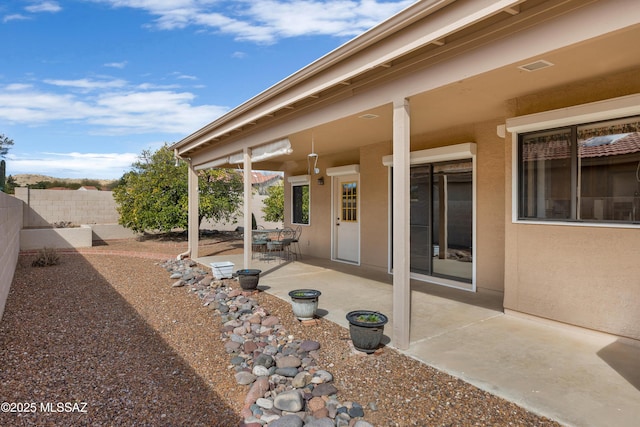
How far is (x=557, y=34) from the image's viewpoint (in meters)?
2.59

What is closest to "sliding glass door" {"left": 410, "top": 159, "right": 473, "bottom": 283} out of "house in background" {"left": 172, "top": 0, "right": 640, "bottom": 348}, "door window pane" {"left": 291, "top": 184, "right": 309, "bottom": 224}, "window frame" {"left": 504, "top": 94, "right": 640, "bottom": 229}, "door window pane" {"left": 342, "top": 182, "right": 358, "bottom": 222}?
"house in background" {"left": 172, "top": 0, "right": 640, "bottom": 348}

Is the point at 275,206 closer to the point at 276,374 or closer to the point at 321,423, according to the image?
the point at 276,374

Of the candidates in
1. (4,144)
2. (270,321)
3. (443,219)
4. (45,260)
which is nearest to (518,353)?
(270,321)

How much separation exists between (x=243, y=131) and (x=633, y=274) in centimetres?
636

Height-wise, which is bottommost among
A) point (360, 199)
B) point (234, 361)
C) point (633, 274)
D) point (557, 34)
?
point (234, 361)

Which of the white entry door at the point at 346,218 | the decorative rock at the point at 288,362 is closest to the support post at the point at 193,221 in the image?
the white entry door at the point at 346,218

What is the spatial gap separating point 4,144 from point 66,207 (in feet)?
50.0

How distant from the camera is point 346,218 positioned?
9008 millimetres

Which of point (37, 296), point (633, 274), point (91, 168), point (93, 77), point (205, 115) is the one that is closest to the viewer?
point (633, 274)

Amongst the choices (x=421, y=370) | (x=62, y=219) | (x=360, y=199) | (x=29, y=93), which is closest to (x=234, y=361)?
(x=421, y=370)

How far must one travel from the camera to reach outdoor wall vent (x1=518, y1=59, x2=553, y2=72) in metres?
3.16

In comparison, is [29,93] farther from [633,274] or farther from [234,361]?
[633,274]

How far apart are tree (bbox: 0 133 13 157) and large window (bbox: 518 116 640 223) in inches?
1219

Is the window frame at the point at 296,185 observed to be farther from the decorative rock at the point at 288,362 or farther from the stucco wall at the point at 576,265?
the decorative rock at the point at 288,362
